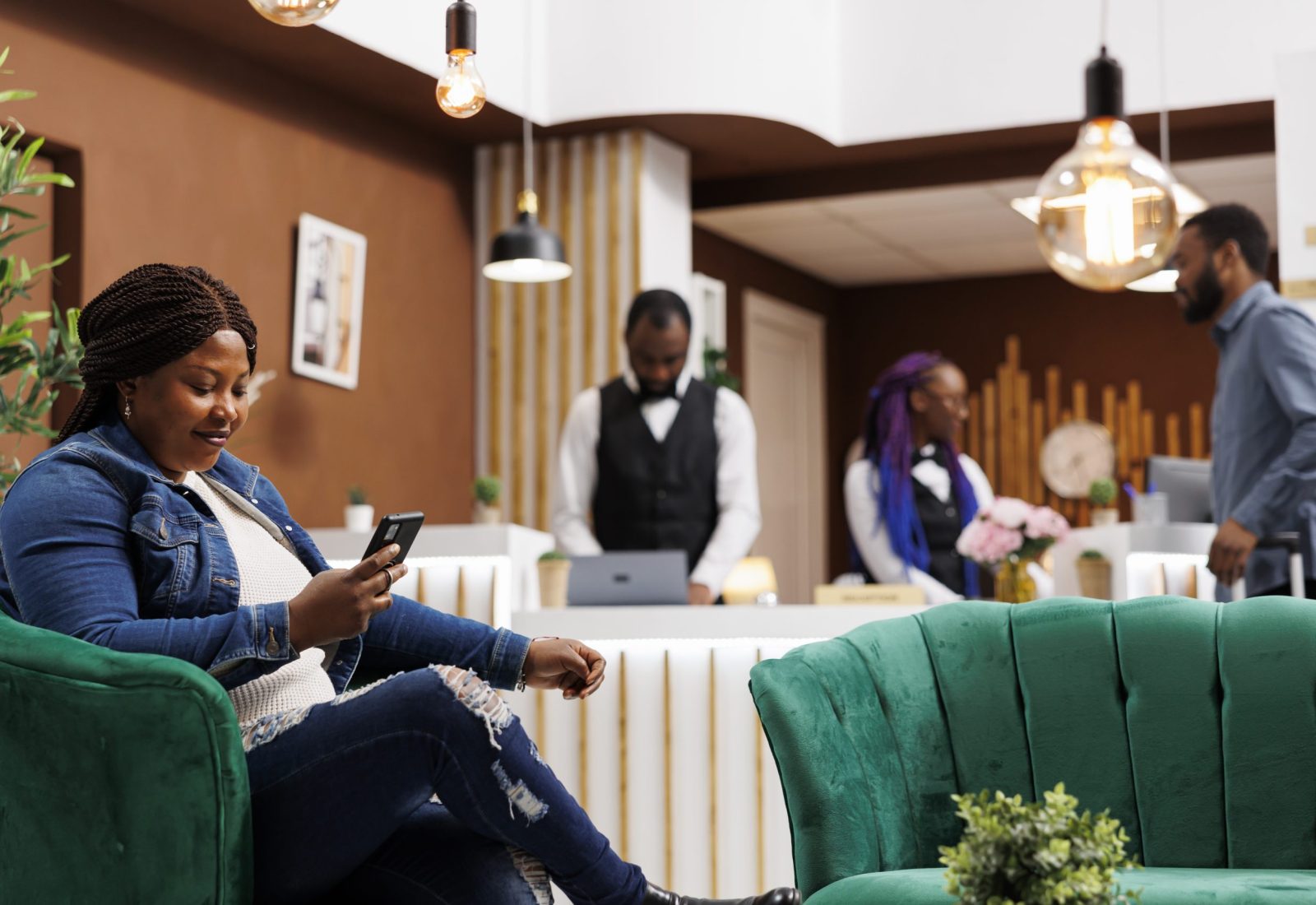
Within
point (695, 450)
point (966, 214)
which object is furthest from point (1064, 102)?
point (695, 450)

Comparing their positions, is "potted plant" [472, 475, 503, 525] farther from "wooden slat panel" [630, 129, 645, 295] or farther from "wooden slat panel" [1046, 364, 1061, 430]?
"wooden slat panel" [1046, 364, 1061, 430]

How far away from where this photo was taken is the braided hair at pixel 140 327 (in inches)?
86.5

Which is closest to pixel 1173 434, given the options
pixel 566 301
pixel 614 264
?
pixel 614 264

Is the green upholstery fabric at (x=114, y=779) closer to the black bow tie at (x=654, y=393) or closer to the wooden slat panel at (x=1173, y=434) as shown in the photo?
the black bow tie at (x=654, y=393)

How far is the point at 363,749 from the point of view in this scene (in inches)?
78.7

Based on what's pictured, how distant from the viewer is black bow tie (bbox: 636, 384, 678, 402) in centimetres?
523

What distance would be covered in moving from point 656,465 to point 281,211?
1.81 metres

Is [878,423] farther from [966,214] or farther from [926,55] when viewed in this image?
[966,214]

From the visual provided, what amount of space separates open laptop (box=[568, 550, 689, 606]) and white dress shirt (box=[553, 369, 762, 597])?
73 centimetres

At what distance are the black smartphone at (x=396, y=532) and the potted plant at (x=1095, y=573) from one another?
2.95 m

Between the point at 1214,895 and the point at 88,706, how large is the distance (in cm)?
153

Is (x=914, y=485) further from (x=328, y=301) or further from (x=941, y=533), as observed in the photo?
(x=328, y=301)

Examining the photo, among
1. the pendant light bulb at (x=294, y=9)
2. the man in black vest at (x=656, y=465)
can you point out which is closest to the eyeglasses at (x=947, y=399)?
the man in black vest at (x=656, y=465)

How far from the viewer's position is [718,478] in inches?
203
